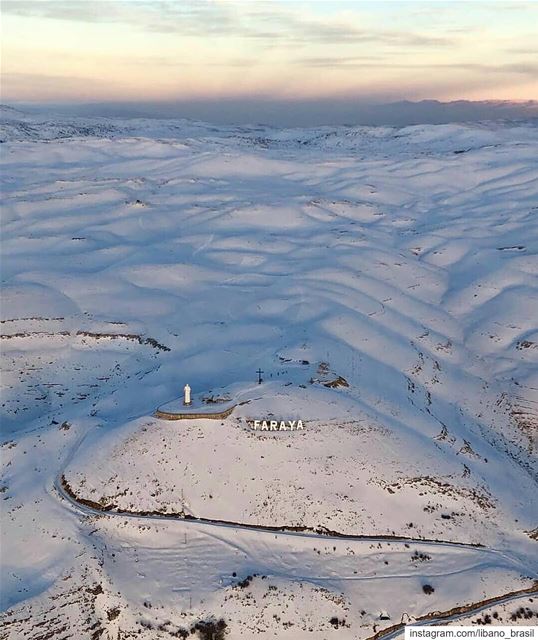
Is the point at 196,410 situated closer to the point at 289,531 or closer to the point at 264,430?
the point at 264,430

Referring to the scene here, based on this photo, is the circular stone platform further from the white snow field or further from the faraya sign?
the faraya sign

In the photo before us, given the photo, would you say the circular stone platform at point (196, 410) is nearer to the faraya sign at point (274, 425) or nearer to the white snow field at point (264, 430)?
the white snow field at point (264, 430)

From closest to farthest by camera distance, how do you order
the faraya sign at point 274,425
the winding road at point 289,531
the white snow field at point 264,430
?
the white snow field at point 264,430, the winding road at point 289,531, the faraya sign at point 274,425

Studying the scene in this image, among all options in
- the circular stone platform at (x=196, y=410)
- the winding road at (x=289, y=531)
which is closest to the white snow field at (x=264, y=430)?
the winding road at (x=289, y=531)

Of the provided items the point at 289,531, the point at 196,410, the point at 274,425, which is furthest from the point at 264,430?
the point at 289,531

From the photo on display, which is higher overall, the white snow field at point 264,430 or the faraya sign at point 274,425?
the faraya sign at point 274,425

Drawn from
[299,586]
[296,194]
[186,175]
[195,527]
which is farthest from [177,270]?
[186,175]
